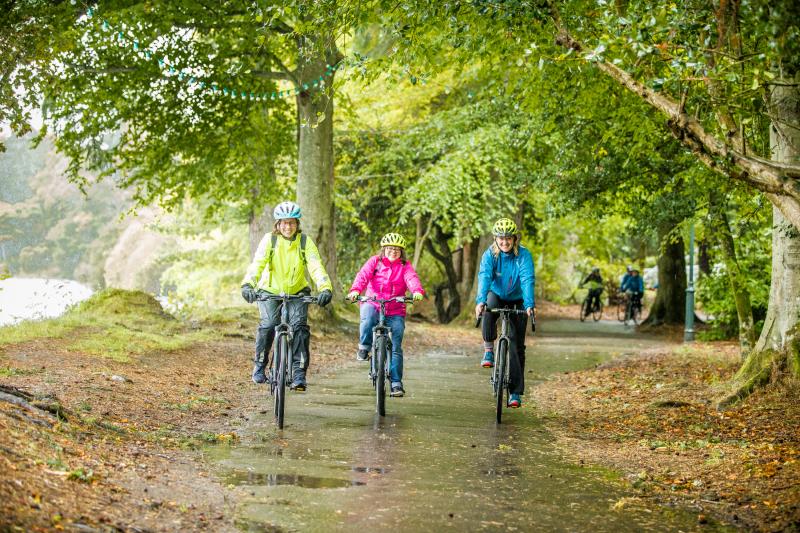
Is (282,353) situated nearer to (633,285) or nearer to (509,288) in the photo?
(509,288)

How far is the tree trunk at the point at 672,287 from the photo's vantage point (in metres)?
30.8

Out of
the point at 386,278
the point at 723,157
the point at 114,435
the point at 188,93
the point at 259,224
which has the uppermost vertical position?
the point at 188,93

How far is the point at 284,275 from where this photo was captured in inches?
398

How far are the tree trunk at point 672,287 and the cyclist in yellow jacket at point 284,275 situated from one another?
884 inches

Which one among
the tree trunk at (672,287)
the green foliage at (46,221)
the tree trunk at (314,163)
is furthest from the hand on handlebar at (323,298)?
the tree trunk at (672,287)

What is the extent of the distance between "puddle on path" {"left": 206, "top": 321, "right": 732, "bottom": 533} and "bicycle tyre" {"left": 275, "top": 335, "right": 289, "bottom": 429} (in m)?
0.19

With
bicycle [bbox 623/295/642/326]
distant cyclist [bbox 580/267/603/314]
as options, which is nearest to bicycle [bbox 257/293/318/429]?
bicycle [bbox 623/295/642/326]

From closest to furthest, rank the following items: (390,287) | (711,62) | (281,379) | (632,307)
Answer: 1. (711,62)
2. (281,379)
3. (390,287)
4. (632,307)

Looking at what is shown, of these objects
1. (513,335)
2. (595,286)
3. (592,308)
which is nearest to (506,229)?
(513,335)

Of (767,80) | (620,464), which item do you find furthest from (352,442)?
(767,80)

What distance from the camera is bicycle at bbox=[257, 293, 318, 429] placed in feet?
30.4

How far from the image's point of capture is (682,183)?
1953 cm

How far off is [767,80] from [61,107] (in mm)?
16217

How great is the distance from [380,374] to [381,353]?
0.27 m
